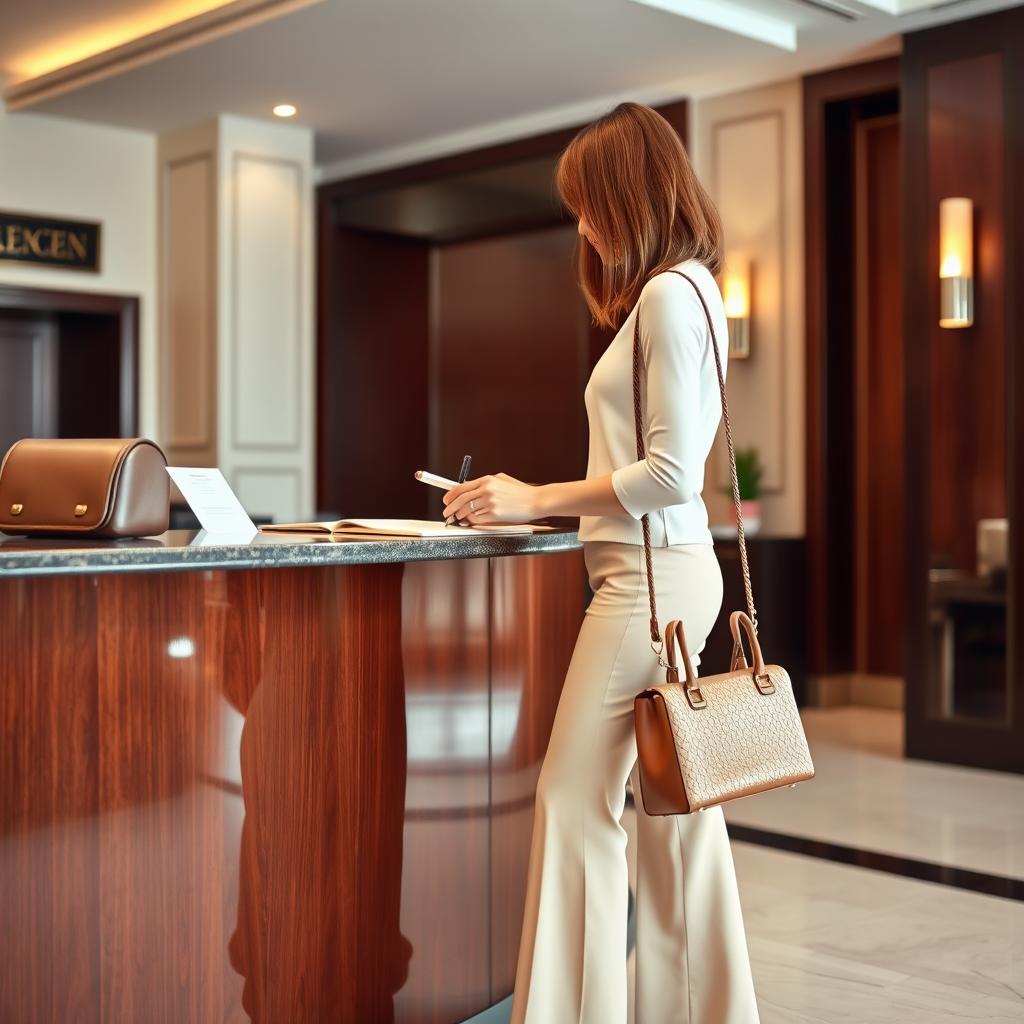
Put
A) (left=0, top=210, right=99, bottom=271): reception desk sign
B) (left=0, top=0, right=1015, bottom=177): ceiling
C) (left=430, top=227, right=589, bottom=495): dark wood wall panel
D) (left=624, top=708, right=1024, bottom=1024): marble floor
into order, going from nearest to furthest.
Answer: (left=624, top=708, right=1024, bottom=1024): marble floor → (left=0, top=0, right=1015, bottom=177): ceiling → (left=0, top=210, right=99, bottom=271): reception desk sign → (left=430, top=227, right=589, bottom=495): dark wood wall panel

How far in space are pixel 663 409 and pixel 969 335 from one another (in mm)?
3809

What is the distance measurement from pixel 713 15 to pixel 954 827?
333 cm

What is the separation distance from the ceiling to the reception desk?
3.78 meters

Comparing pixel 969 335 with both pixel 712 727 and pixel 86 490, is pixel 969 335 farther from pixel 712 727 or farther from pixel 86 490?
pixel 86 490

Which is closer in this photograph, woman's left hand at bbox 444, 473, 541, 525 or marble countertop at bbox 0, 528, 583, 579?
marble countertop at bbox 0, 528, 583, 579

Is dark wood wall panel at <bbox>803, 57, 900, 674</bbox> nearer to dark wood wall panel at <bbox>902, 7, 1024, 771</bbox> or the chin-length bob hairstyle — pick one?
dark wood wall panel at <bbox>902, 7, 1024, 771</bbox>

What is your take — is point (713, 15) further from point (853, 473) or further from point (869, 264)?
point (853, 473)

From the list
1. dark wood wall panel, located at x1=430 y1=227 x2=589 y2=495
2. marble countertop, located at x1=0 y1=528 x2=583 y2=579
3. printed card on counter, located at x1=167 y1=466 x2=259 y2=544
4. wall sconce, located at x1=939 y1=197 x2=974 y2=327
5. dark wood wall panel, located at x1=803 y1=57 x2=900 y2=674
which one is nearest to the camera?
marble countertop, located at x1=0 y1=528 x2=583 y2=579

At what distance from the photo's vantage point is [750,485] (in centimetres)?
653

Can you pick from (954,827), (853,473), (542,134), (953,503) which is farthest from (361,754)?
(542,134)

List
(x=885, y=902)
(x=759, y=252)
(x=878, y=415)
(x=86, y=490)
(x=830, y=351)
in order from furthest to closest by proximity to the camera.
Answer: (x=878, y=415)
(x=759, y=252)
(x=830, y=351)
(x=885, y=902)
(x=86, y=490)

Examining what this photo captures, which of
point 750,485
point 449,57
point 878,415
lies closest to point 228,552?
point 449,57

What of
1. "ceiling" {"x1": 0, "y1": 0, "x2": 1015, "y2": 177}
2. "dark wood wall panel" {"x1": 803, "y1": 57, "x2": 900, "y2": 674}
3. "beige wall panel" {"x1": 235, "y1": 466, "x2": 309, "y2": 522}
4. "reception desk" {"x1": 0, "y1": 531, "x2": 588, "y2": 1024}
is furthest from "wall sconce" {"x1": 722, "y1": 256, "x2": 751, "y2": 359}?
"reception desk" {"x1": 0, "y1": 531, "x2": 588, "y2": 1024}

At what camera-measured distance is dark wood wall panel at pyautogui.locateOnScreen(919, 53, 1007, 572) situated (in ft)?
17.2
